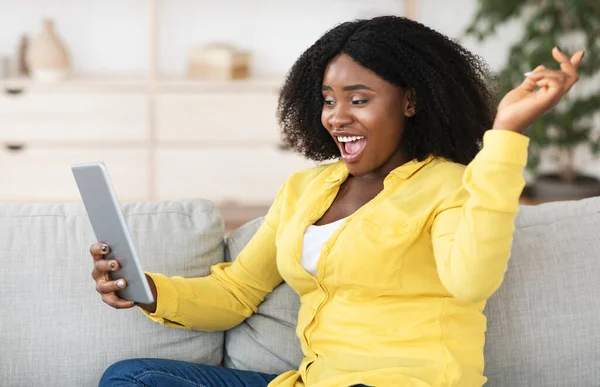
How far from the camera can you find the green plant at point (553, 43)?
14.1ft

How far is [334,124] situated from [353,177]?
0.51 feet

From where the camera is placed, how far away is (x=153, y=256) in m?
1.87

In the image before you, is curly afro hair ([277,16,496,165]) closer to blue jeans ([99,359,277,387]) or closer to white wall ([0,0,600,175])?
A: blue jeans ([99,359,277,387])

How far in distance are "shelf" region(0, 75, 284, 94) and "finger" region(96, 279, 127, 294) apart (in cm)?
306

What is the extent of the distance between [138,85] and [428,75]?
3.16 m

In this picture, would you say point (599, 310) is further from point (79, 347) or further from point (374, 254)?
point (79, 347)

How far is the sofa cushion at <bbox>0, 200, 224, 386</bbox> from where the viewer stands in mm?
1796

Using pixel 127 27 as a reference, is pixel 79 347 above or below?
below

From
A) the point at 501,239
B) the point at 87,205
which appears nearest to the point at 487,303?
the point at 501,239

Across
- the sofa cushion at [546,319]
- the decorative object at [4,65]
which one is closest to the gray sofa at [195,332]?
the sofa cushion at [546,319]

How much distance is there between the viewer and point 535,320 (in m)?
1.79

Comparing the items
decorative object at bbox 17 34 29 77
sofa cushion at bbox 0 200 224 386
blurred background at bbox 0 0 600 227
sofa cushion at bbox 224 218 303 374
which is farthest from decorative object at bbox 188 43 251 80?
sofa cushion at bbox 224 218 303 374

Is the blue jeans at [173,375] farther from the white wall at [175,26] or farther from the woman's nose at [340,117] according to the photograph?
the white wall at [175,26]

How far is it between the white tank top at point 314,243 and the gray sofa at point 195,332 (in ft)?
0.78
